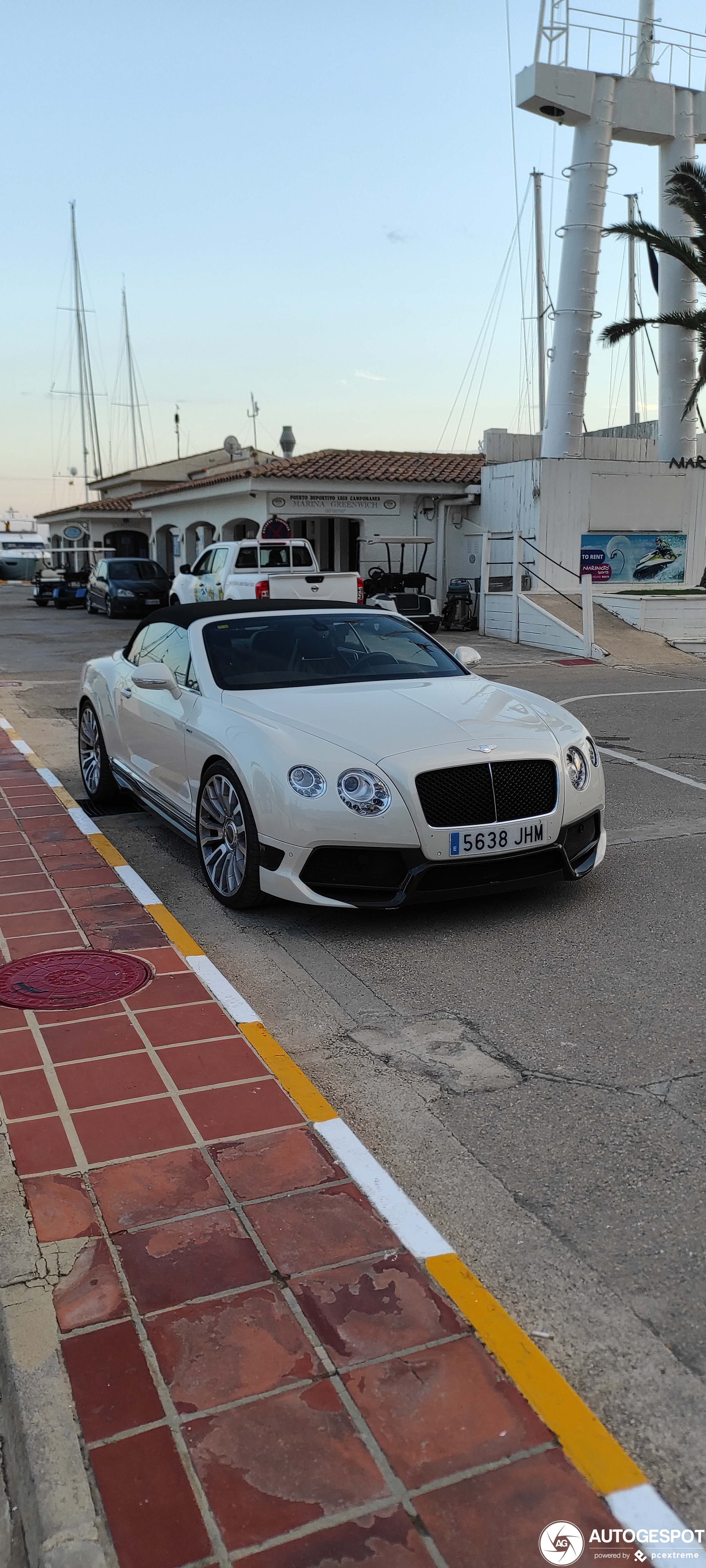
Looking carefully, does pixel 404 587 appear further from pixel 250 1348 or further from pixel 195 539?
pixel 250 1348

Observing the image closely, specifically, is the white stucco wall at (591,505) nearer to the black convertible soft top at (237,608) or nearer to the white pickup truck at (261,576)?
the white pickup truck at (261,576)

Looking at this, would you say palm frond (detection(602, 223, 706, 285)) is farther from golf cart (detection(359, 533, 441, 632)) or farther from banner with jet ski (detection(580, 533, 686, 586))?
golf cart (detection(359, 533, 441, 632))

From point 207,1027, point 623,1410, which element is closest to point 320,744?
point 207,1027

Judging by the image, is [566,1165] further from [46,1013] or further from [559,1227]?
[46,1013]

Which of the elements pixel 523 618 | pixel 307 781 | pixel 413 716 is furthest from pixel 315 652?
pixel 523 618

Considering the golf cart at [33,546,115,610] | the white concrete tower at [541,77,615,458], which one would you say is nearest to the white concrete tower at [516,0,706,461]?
the white concrete tower at [541,77,615,458]

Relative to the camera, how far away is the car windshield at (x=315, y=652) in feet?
20.6

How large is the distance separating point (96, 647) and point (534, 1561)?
21.6 meters

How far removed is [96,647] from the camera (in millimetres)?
22453

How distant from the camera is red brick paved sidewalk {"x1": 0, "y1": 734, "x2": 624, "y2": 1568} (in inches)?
78.3

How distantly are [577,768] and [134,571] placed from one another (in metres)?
27.2

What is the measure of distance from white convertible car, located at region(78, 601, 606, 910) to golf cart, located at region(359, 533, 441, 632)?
48.2 feet

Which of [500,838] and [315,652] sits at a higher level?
[315,652]

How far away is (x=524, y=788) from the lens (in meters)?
5.21
